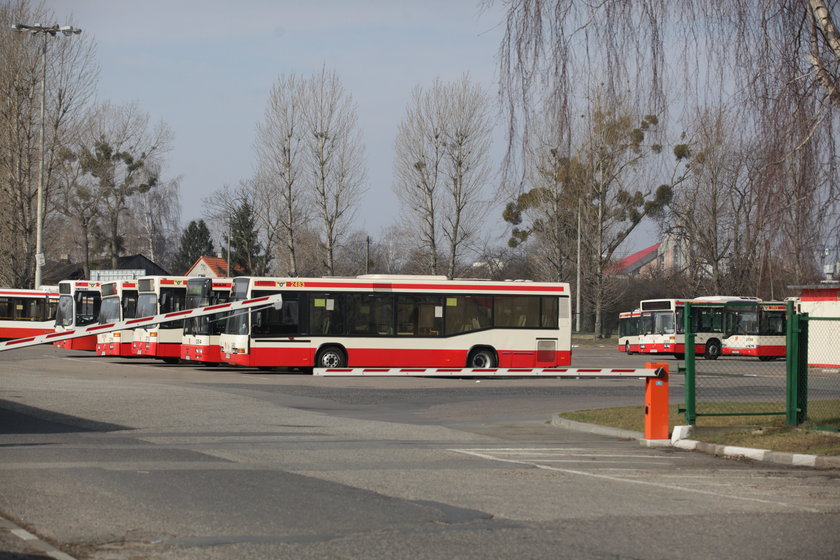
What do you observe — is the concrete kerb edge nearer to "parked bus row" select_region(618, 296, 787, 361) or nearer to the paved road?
the paved road

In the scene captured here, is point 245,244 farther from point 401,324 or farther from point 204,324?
point 401,324

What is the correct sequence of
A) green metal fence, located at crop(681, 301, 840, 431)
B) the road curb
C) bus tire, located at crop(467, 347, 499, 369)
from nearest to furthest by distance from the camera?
the road curb, green metal fence, located at crop(681, 301, 840, 431), bus tire, located at crop(467, 347, 499, 369)

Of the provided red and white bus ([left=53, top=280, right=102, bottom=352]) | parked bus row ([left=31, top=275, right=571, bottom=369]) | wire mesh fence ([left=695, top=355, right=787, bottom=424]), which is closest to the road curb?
wire mesh fence ([left=695, top=355, right=787, bottom=424])

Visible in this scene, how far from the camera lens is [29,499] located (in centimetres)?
904

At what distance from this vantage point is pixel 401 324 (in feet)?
105

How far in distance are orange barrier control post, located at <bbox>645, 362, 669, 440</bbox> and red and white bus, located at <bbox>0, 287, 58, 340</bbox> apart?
41239mm

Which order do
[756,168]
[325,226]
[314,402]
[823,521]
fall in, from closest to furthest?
[823,521] < [756,168] < [314,402] < [325,226]

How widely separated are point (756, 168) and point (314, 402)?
43.6 feet

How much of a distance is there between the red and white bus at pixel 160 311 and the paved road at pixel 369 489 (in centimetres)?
1763

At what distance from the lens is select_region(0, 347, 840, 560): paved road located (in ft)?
24.2

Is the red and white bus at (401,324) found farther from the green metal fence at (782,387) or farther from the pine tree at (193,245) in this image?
the pine tree at (193,245)

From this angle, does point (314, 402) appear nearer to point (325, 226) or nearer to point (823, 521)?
point (823, 521)

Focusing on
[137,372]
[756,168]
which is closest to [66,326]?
[137,372]

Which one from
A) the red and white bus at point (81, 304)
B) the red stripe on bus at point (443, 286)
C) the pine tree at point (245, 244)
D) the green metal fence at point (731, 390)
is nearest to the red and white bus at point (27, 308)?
the red and white bus at point (81, 304)
